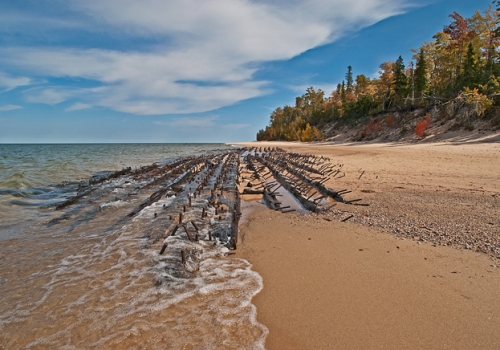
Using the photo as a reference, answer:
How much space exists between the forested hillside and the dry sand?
24.8 metres

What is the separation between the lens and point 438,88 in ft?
139

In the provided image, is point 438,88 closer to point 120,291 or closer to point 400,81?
point 400,81

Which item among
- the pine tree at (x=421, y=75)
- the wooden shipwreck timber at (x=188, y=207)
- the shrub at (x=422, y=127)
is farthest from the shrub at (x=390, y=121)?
the wooden shipwreck timber at (x=188, y=207)

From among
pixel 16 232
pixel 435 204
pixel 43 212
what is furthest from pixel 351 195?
pixel 43 212

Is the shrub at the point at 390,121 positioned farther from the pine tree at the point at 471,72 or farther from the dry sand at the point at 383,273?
the dry sand at the point at 383,273

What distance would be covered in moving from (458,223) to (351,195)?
10.8 feet

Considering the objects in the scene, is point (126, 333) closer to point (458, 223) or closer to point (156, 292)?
point (156, 292)

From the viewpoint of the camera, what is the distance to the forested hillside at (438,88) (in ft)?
90.2

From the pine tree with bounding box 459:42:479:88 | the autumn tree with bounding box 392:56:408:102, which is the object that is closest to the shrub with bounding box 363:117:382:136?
the autumn tree with bounding box 392:56:408:102

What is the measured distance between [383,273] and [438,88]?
50089 mm

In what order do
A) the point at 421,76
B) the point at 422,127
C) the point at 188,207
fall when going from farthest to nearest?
the point at 421,76, the point at 422,127, the point at 188,207

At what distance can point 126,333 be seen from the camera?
3.08 m

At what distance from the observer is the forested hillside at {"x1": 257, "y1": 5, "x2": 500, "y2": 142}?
27.5 meters

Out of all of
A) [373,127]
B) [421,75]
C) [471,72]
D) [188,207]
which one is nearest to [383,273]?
[188,207]
